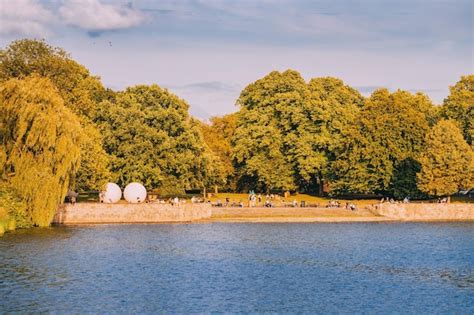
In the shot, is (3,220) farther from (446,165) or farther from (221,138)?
(221,138)

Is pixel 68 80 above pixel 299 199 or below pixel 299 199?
above

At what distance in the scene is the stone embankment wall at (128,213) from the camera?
250 ft

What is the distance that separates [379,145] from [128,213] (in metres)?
35.3

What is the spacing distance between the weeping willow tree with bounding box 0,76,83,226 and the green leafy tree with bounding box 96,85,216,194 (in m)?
21.2

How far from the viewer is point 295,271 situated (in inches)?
1917

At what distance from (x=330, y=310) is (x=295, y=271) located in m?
12.4

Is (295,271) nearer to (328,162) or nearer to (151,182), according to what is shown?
(151,182)

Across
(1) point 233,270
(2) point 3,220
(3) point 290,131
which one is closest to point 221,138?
(3) point 290,131

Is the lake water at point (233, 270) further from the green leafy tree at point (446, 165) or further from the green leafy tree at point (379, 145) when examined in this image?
the green leafy tree at point (379, 145)

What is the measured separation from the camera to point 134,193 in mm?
84438

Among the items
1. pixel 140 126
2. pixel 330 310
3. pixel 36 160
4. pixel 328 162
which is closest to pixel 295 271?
pixel 330 310

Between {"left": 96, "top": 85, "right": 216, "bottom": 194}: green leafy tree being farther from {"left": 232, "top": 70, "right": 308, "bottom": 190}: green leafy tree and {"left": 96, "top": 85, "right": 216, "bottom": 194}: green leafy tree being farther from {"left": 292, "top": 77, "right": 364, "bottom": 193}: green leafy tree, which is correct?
{"left": 292, "top": 77, "right": 364, "bottom": 193}: green leafy tree

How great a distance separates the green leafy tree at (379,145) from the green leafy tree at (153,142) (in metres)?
17.4

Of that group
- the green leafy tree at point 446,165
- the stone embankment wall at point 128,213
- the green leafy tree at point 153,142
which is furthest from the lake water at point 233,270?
the green leafy tree at point 446,165
